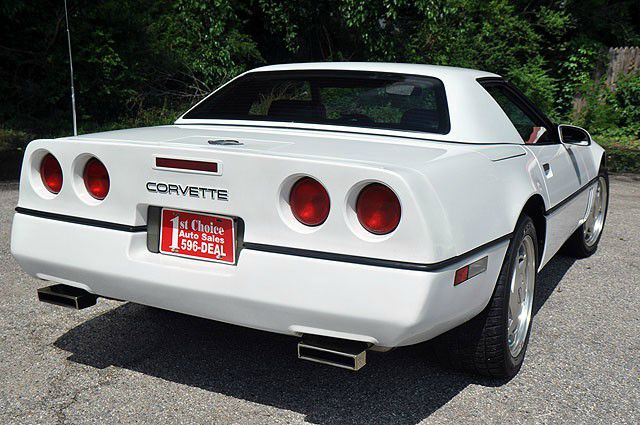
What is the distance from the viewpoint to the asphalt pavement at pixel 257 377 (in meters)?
3.17

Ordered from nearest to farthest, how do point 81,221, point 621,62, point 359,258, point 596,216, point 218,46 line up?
point 359,258, point 81,221, point 596,216, point 218,46, point 621,62

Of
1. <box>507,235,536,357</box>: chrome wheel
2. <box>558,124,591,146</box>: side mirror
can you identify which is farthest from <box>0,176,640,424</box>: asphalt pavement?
<box>558,124,591,146</box>: side mirror

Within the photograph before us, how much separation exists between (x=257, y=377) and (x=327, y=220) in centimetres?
109

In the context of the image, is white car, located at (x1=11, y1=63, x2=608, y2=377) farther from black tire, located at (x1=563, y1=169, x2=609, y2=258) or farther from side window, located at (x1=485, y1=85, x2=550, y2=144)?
black tire, located at (x1=563, y1=169, x2=609, y2=258)

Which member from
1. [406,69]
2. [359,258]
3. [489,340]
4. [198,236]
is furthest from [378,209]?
[406,69]

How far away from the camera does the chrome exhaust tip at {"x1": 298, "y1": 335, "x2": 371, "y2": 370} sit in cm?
279

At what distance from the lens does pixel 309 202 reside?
2.86 metres

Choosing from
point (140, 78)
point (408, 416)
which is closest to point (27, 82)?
point (140, 78)

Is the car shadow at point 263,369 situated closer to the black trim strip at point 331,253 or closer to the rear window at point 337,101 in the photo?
the black trim strip at point 331,253

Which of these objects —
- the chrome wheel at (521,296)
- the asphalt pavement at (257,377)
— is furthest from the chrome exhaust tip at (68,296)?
the chrome wheel at (521,296)

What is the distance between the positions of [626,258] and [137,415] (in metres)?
4.35

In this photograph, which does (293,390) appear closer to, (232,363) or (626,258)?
(232,363)

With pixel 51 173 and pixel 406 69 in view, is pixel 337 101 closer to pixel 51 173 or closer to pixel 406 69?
pixel 406 69

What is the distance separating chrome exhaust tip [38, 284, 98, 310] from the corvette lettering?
66 centimetres
